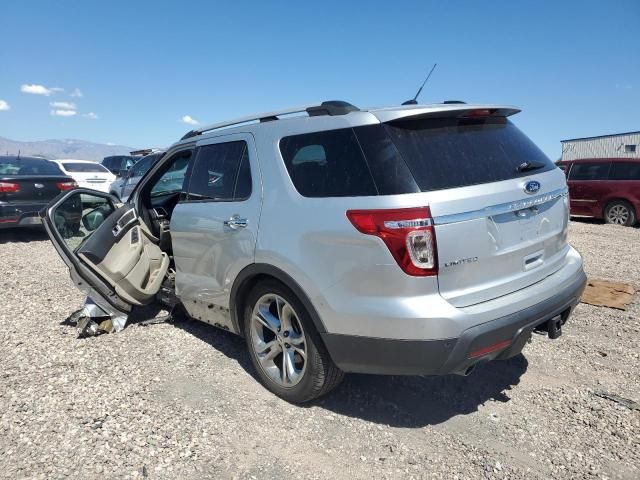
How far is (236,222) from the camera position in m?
3.23

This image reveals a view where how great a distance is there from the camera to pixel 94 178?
14.4 meters

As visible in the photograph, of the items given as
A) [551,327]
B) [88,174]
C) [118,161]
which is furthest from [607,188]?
[118,161]

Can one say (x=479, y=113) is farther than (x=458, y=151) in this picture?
Yes

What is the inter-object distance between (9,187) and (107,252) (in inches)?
214

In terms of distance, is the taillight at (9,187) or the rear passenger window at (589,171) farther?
the rear passenger window at (589,171)

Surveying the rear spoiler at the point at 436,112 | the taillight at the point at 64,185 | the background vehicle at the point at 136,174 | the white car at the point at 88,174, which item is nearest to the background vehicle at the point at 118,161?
the white car at the point at 88,174

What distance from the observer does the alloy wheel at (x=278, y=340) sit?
298 cm

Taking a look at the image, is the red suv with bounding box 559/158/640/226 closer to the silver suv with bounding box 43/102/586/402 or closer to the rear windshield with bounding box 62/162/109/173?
the silver suv with bounding box 43/102/586/402

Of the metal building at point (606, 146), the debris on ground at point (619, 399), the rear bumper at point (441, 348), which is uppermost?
the metal building at point (606, 146)

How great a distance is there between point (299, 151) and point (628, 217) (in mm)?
11870

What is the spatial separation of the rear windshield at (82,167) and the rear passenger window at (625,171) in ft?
49.4

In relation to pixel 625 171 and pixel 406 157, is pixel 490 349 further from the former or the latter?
pixel 625 171

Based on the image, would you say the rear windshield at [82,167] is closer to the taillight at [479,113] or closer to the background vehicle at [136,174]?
the background vehicle at [136,174]

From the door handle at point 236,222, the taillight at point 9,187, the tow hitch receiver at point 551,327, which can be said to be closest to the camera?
the tow hitch receiver at point 551,327
